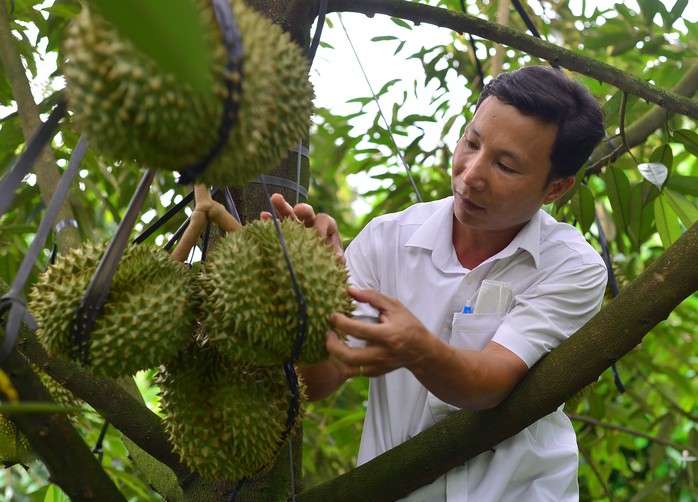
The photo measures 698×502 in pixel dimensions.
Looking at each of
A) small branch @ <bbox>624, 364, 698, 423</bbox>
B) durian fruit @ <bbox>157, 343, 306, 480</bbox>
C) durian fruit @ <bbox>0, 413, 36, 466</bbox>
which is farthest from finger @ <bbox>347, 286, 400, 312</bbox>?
small branch @ <bbox>624, 364, 698, 423</bbox>

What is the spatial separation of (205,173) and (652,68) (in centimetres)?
238

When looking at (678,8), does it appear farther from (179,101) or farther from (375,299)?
(179,101)

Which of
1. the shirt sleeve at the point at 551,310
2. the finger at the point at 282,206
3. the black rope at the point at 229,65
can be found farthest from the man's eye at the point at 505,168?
the black rope at the point at 229,65

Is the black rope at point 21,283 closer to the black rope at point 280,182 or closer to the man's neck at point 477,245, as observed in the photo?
the black rope at point 280,182

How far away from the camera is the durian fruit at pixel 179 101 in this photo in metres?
0.83

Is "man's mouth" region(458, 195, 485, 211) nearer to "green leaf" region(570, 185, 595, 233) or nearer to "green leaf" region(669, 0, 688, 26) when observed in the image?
"green leaf" region(570, 185, 595, 233)

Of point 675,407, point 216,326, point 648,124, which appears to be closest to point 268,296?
point 216,326

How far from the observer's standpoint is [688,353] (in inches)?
143

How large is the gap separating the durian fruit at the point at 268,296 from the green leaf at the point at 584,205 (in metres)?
1.18

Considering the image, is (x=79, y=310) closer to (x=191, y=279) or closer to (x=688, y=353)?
(x=191, y=279)

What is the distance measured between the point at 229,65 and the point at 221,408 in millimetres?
569

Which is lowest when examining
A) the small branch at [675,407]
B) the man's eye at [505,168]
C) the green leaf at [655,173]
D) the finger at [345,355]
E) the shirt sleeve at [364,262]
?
the small branch at [675,407]

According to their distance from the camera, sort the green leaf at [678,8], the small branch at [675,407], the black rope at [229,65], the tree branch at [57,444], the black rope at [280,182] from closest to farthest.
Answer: the black rope at [229,65] < the tree branch at [57,444] < the black rope at [280,182] < the green leaf at [678,8] < the small branch at [675,407]

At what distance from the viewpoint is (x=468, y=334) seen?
Result: 5.31 feet
